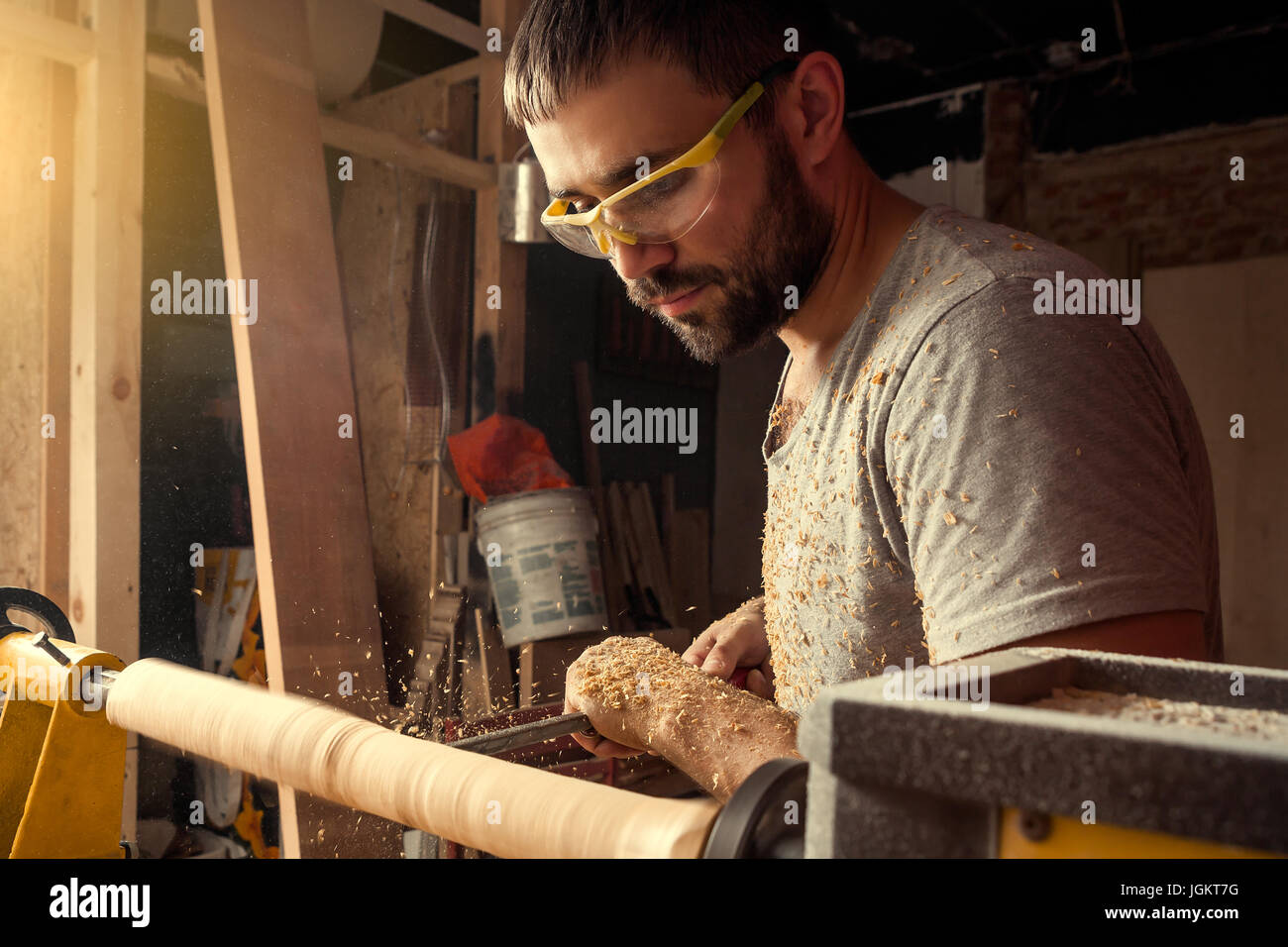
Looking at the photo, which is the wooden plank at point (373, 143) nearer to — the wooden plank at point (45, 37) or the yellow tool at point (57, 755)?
the wooden plank at point (45, 37)

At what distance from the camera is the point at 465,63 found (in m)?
3.55

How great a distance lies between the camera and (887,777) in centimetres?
45

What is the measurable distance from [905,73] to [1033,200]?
1.15 m

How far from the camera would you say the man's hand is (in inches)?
68.6

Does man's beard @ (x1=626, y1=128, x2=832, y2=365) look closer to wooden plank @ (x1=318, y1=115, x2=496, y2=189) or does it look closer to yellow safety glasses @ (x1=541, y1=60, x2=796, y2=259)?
yellow safety glasses @ (x1=541, y1=60, x2=796, y2=259)

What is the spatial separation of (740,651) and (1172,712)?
122 cm

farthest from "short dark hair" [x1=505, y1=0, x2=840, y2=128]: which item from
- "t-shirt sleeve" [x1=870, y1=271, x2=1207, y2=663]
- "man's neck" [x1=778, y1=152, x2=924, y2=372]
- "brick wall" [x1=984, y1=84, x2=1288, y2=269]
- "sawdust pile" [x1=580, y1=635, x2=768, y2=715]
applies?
"brick wall" [x1=984, y1=84, x2=1288, y2=269]

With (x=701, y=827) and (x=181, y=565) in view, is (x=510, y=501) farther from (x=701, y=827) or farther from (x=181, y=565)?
(x=701, y=827)

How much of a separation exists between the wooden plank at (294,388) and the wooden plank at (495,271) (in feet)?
2.90

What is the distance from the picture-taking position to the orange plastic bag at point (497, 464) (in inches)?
130

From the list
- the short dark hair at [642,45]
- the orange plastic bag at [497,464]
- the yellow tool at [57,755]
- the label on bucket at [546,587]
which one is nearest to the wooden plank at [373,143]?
the orange plastic bag at [497,464]

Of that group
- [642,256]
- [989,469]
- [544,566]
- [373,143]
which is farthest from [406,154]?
[989,469]

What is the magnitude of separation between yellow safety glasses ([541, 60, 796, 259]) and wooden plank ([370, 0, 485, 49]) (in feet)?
7.41
